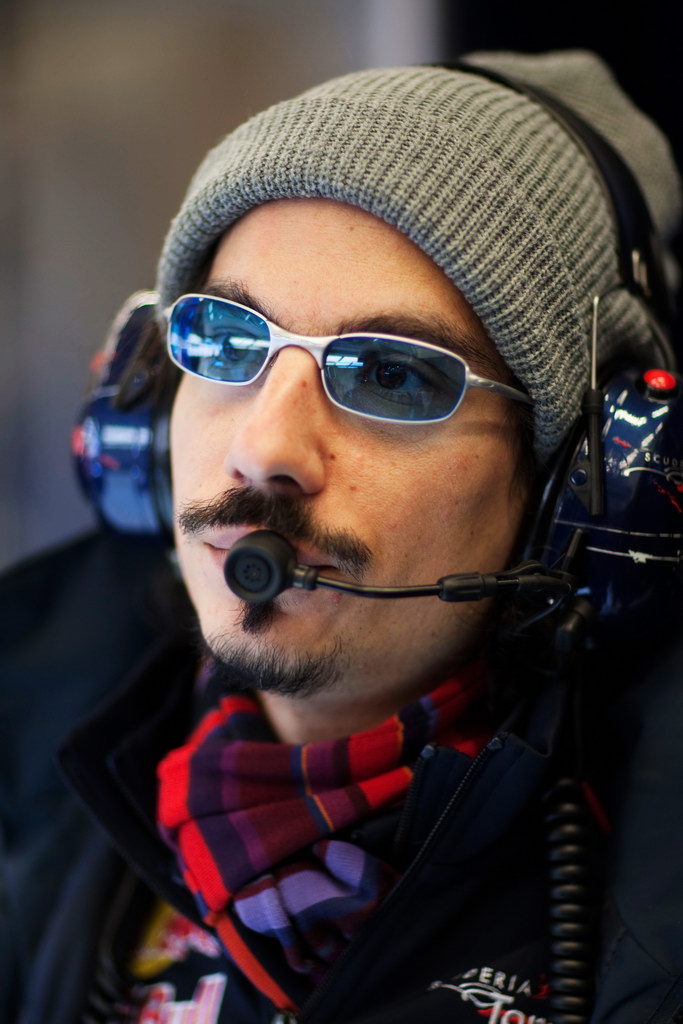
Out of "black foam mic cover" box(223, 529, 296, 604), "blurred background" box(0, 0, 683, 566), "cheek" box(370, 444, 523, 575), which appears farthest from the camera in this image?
"blurred background" box(0, 0, 683, 566)

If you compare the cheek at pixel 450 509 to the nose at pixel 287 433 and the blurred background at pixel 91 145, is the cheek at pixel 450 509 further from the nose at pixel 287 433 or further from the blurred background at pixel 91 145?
the blurred background at pixel 91 145

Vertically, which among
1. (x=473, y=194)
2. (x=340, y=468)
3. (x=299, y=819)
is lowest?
(x=299, y=819)

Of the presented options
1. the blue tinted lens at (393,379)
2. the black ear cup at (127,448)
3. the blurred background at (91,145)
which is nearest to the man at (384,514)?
the blue tinted lens at (393,379)

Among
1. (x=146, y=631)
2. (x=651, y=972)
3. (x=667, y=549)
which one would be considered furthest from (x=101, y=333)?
(x=651, y=972)

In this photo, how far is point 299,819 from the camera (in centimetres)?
112

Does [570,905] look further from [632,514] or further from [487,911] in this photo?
[632,514]

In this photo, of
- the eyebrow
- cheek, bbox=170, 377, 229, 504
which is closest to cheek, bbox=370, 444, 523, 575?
the eyebrow

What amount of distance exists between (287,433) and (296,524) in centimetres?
11

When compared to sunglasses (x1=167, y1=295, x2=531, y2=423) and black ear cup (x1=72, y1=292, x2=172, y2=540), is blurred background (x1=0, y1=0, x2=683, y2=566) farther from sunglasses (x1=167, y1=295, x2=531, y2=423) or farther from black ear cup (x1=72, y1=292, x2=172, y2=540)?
sunglasses (x1=167, y1=295, x2=531, y2=423)

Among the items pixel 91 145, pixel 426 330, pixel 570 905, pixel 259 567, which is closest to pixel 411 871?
pixel 570 905

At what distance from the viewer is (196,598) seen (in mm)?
1182

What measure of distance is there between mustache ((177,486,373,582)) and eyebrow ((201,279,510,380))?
21cm

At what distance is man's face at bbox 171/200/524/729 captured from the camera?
105 cm

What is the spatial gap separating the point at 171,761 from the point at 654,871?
0.65 m
